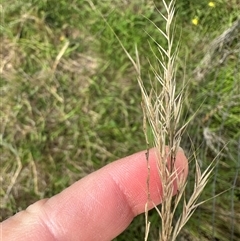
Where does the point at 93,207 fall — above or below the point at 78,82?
below

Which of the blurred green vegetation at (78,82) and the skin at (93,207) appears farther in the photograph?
the blurred green vegetation at (78,82)

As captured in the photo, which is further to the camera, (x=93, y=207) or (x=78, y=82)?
(x=78, y=82)

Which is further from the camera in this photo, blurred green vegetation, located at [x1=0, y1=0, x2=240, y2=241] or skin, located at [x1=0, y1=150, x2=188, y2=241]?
blurred green vegetation, located at [x1=0, y1=0, x2=240, y2=241]

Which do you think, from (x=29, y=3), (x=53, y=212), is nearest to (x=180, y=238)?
(x=53, y=212)

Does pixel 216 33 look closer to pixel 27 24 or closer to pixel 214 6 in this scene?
pixel 214 6
